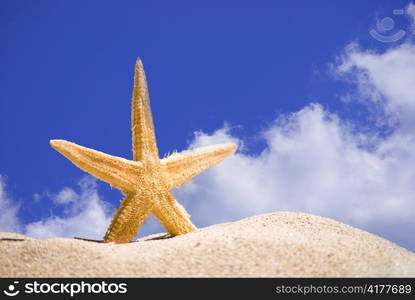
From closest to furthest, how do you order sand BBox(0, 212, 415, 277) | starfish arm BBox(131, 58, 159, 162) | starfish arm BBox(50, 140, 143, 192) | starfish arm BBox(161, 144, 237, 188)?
1. sand BBox(0, 212, 415, 277)
2. starfish arm BBox(50, 140, 143, 192)
3. starfish arm BBox(131, 58, 159, 162)
4. starfish arm BBox(161, 144, 237, 188)

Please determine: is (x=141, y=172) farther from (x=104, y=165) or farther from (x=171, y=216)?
(x=171, y=216)

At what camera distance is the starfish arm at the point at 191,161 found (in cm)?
596

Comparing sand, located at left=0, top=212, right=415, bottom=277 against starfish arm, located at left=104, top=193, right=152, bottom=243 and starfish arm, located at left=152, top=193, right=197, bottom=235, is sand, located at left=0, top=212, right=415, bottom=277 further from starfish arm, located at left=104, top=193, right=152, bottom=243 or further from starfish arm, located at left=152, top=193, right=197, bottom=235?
starfish arm, located at left=152, top=193, right=197, bottom=235

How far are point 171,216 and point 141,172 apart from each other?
0.73 meters

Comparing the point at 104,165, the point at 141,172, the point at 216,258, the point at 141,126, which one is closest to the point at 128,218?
the point at 141,172

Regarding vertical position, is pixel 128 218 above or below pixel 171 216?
below

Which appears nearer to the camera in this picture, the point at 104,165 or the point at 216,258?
the point at 216,258

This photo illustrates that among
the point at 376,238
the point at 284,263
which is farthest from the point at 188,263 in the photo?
the point at 376,238

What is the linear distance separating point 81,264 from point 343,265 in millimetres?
2145

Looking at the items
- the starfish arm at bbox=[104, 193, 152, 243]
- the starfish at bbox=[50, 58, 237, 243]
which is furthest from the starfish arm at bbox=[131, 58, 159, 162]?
the starfish arm at bbox=[104, 193, 152, 243]

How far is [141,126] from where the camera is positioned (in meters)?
5.77

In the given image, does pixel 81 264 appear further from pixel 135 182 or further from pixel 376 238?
pixel 376 238

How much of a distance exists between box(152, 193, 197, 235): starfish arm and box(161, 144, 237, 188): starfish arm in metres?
0.23

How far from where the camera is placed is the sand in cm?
337
